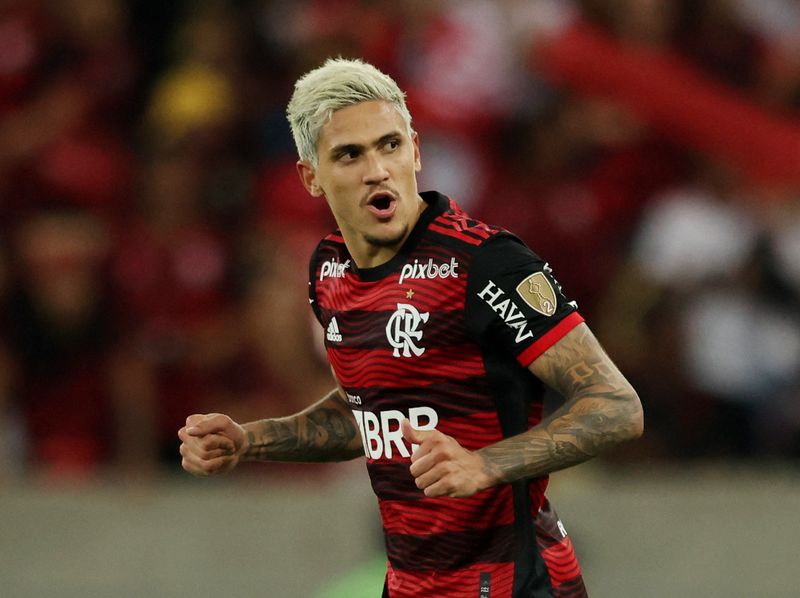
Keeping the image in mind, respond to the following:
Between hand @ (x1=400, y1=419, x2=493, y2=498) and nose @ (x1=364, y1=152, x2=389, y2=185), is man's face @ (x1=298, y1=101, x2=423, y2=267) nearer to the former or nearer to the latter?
nose @ (x1=364, y1=152, x2=389, y2=185)

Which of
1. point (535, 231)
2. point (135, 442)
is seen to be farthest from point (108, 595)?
point (535, 231)

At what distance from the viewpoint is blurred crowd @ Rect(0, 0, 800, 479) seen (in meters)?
8.04

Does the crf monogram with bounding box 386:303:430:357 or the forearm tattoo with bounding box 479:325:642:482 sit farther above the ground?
the crf monogram with bounding box 386:303:430:357

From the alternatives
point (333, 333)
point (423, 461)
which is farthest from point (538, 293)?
point (333, 333)

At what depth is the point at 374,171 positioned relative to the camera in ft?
12.2

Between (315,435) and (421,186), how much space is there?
4.32 m

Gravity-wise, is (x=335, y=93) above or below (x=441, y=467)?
above

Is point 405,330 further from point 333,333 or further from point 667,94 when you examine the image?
point 667,94

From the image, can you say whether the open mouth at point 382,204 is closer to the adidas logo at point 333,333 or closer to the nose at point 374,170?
the nose at point 374,170

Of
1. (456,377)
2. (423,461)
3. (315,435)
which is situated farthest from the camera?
(315,435)

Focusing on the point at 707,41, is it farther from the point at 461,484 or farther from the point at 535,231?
the point at 461,484

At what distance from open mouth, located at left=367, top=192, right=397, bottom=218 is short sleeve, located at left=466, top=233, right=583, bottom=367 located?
0.28 meters

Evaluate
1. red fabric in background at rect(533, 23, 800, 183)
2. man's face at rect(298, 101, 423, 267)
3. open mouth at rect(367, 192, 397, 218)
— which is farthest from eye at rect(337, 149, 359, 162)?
red fabric in background at rect(533, 23, 800, 183)

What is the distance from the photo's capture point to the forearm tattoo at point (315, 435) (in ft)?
13.7
